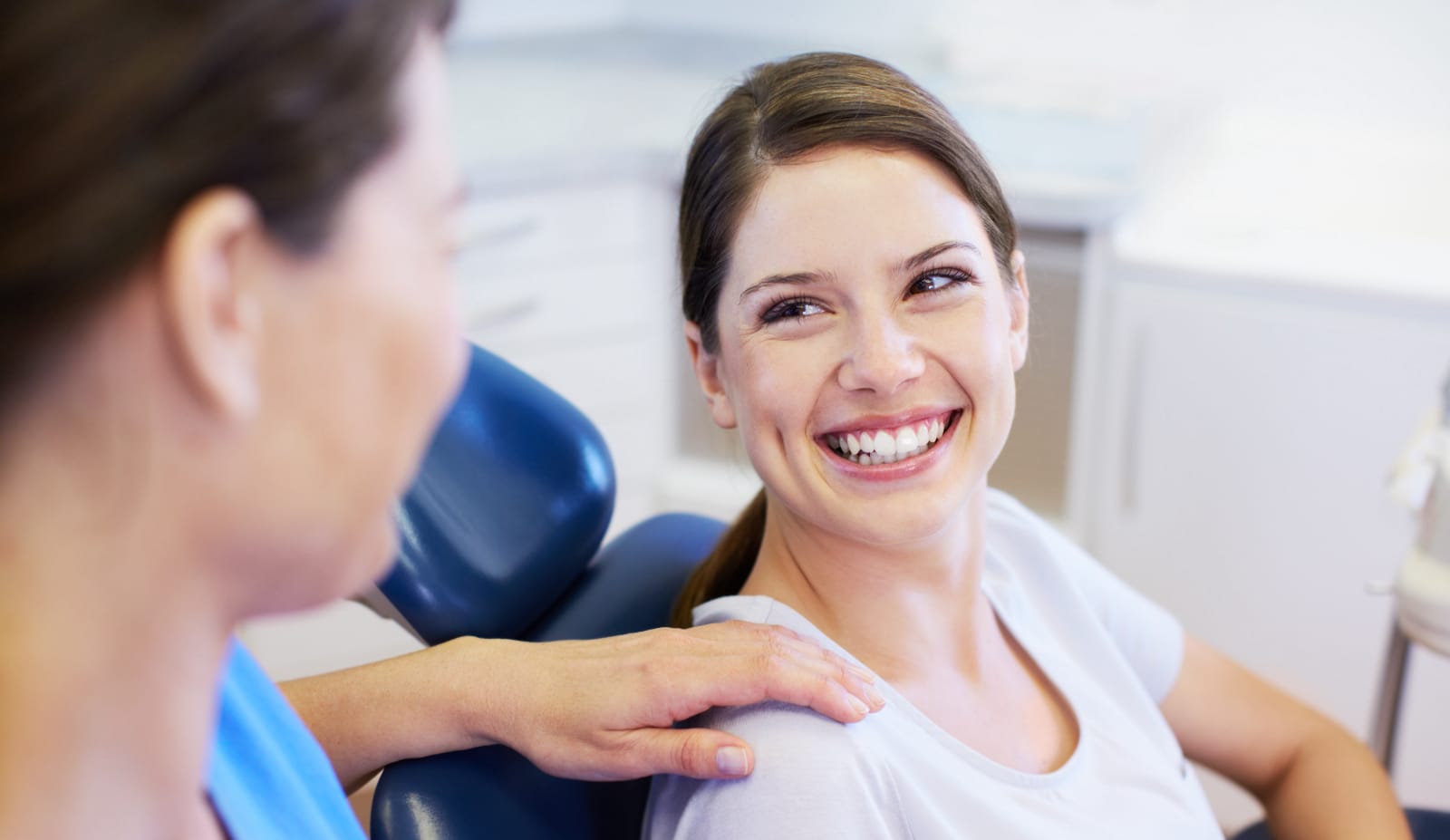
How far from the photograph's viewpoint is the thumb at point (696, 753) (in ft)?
2.95

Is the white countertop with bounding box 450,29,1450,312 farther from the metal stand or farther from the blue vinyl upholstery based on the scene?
the blue vinyl upholstery

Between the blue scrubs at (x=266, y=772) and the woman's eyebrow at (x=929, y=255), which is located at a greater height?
the woman's eyebrow at (x=929, y=255)

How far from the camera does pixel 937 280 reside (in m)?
1.03

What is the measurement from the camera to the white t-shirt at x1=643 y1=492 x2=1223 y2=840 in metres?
0.92

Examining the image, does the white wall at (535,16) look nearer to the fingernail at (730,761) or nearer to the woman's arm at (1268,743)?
the woman's arm at (1268,743)

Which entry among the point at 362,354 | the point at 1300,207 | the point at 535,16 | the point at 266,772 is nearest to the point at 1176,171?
the point at 1300,207

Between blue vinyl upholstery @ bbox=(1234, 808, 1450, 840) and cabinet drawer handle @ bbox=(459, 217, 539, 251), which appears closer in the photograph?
blue vinyl upholstery @ bbox=(1234, 808, 1450, 840)

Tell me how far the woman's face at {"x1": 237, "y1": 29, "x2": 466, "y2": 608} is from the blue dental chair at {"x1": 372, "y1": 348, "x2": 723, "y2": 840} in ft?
1.57

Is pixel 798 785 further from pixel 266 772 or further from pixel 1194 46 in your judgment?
pixel 1194 46

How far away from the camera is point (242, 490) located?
47 centimetres

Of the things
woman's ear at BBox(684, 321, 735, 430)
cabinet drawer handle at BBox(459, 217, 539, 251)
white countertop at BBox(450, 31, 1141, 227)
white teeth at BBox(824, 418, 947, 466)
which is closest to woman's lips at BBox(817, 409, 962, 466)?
white teeth at BBox(824, 418, 947, 466)

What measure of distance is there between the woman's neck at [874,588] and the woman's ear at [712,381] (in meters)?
0.09

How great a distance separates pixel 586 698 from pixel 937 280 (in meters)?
0.40

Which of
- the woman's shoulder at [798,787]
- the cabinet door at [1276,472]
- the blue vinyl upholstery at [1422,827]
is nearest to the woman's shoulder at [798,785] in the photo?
the woman's shoulder at [798,787]
